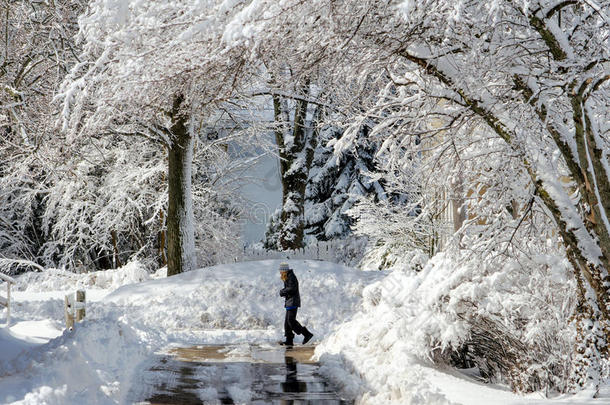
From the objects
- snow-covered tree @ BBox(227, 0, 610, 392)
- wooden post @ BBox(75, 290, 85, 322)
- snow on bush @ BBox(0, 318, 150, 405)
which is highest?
snow-covered tree @ BBox(227, 0, 610, 392)

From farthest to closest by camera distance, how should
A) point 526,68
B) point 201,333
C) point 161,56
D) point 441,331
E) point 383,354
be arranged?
point 201,333
point 383,354
point 441,331
point 526,68
point 161,56

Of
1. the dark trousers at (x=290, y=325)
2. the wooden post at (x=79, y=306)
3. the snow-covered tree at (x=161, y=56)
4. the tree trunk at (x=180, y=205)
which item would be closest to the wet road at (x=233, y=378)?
the dark trousers at (x=290, y=325)

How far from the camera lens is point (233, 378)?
10.3 metres

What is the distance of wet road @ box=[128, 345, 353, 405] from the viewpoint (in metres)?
8.75

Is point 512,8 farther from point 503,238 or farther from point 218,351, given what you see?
point 218,351

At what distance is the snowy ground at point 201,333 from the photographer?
26.2 feet

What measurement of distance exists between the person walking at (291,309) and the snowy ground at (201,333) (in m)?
0.69

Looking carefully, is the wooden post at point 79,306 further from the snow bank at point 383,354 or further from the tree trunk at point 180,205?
the tree trunk at point 180,205

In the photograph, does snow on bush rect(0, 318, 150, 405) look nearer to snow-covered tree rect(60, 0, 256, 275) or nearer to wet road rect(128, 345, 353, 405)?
wet road rect(128, 345, 353, 405)

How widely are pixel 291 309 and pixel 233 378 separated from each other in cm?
418

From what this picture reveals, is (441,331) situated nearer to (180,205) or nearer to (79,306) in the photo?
(79,306)

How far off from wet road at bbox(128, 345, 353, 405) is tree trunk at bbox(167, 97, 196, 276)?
7342mm

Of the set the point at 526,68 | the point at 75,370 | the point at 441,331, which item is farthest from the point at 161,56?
the point at 441,331

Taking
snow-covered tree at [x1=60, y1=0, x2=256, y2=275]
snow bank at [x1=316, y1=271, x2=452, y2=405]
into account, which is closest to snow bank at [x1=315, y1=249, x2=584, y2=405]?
snow bank at [x1=316, y1=271, x2=452, y2=405]
